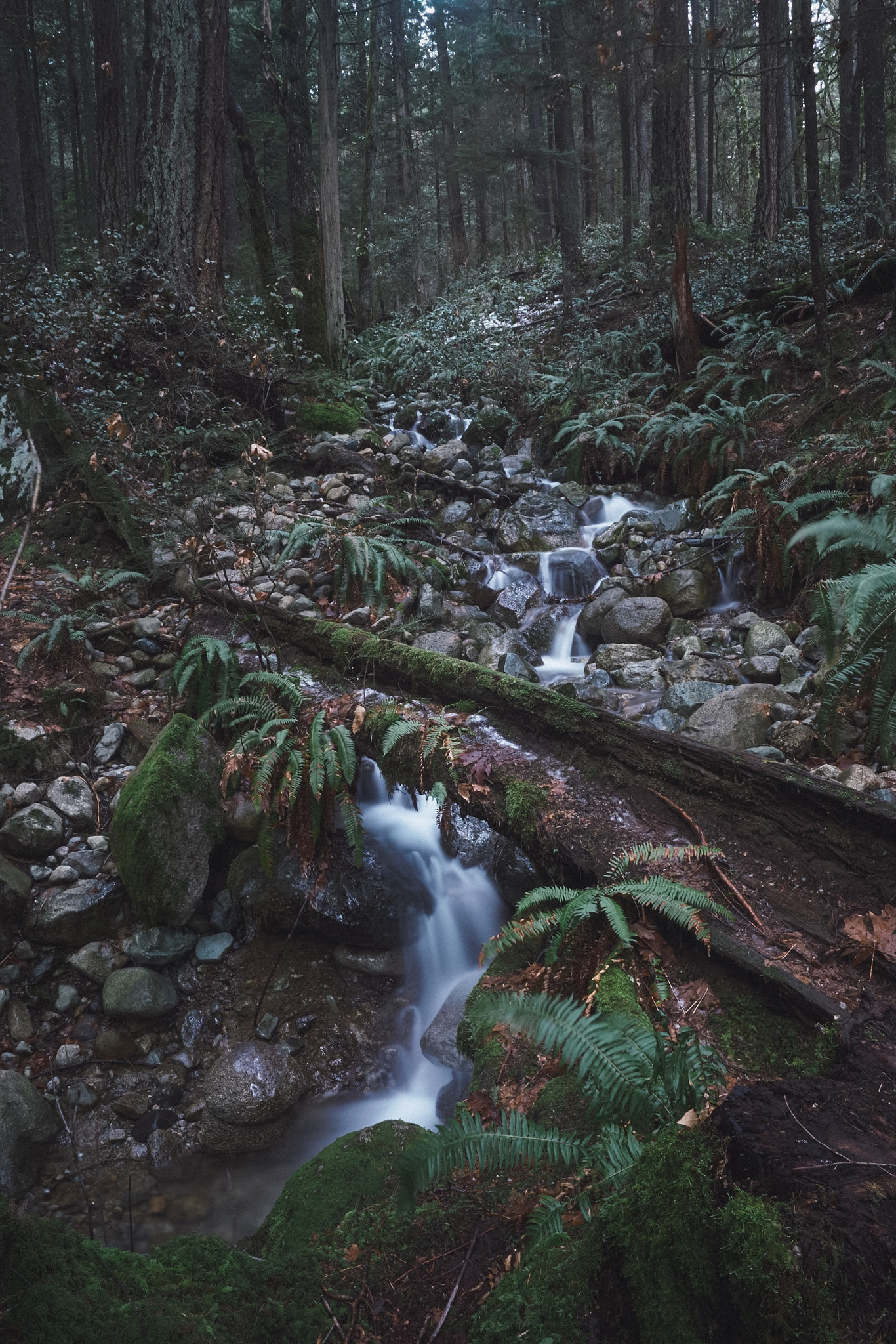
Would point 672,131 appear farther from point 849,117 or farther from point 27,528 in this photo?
point 27,528

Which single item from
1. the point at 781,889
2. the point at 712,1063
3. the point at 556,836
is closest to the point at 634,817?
the point at 556,836

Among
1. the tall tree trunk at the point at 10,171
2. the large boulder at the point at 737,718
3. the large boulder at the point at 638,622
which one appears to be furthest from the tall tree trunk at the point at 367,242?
the large boulder at the point at 737,718

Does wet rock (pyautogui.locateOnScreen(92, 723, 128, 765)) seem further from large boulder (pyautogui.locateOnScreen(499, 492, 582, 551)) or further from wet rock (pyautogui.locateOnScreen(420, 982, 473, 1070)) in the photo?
large boulder (pyautogui.locateOnScreen(499, 492, 582, 551))

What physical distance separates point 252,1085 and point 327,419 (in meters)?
9.31

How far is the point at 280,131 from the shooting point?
756 inches

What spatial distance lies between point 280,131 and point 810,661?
838 inches

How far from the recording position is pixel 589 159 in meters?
19.4

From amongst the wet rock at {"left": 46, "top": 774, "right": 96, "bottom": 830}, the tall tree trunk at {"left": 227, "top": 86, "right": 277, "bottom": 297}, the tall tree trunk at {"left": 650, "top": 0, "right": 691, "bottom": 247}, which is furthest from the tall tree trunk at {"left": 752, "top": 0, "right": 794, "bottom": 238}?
the wet rock at {"left": 46, "top": 774, "right": 96, "bottom": 830}

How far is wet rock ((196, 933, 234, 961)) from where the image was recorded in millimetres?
4492

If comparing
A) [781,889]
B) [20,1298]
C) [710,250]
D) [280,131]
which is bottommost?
[781,889]

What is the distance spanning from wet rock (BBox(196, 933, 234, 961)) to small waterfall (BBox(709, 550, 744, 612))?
5542mm

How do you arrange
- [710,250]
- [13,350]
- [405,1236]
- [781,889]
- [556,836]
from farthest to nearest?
[710,250], [13,350], [556,836], [781,889], [405,1236]

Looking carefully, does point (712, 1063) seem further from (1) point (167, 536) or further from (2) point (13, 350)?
(2) point (13, 350)

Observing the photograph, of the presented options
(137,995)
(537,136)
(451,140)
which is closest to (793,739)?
(137,995)
